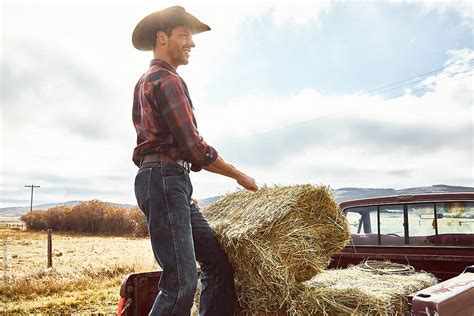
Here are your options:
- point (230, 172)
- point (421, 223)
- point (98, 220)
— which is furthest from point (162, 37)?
point (98, 220)

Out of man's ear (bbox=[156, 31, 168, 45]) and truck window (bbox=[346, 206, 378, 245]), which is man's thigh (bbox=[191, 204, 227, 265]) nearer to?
man's ear (bbox=[156, 31, 168, 45])

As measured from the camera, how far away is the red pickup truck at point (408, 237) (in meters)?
3.01

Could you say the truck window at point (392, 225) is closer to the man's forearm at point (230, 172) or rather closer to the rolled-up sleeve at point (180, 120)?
the man's forearm at point (230, 172)

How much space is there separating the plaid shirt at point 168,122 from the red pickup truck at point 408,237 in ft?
3.77

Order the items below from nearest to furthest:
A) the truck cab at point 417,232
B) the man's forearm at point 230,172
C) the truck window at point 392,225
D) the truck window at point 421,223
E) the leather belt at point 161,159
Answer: the leather belt at point 161,159 → the man's forearm at point 230,172 → the truck cab at point 417,232 → the truck window at point 421,223 → the truck window at point 392,225

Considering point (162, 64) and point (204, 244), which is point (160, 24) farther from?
point (204, 244)

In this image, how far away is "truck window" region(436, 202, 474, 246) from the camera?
3.78 meters

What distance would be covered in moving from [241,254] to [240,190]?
2.55 ft

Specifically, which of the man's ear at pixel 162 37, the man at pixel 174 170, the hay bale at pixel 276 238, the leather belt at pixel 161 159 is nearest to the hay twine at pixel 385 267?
the hay bale at pixel 276 238

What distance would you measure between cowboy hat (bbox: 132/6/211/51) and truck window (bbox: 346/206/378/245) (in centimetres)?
263

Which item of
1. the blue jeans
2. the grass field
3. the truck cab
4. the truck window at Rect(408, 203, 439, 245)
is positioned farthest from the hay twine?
the grass field

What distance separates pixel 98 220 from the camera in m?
34.7

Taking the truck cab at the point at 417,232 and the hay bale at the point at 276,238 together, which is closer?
the hay bale at the point at 276,238

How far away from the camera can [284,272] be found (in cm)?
241
